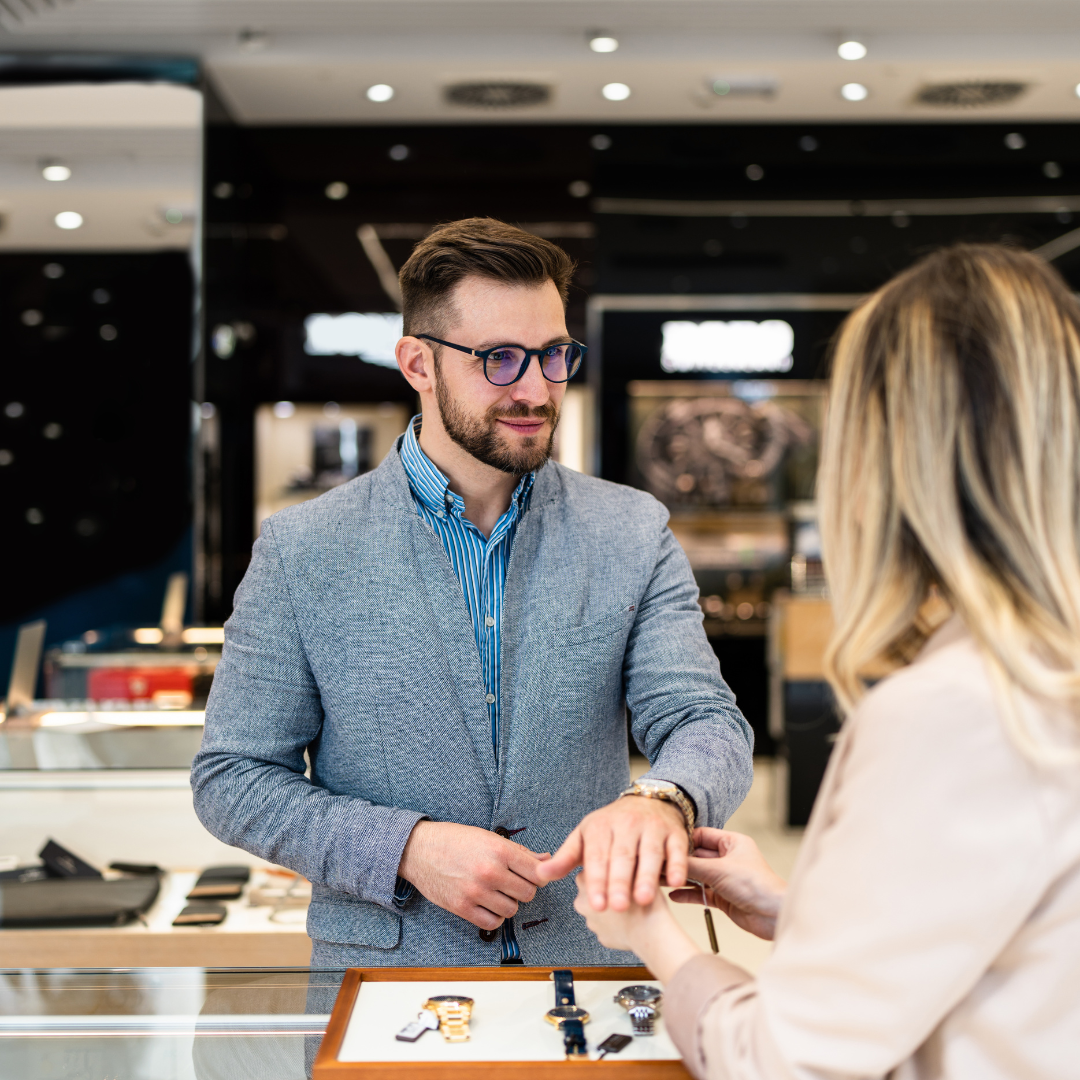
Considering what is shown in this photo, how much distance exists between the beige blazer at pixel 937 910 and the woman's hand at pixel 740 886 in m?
0.34

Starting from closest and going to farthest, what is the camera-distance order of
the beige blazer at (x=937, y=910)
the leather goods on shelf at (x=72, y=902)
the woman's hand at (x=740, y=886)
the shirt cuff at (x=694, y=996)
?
the beige blazer at (x=937, y=910), the shirt cuff at (x=694, y=996), the woman's hand at (x=740, y=886), the leather goods on shelf at (x=72, y=902)

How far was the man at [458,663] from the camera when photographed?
57.2 inches

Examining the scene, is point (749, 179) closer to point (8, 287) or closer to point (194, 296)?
point (194, 296)

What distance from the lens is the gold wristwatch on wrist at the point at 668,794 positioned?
1248 millimetres

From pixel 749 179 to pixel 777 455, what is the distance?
66.1 inches

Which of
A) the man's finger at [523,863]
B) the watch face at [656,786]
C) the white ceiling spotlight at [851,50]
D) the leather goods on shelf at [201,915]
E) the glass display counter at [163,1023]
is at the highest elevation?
the white ceiling spotlight at [851,50]

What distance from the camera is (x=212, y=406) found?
5551mm

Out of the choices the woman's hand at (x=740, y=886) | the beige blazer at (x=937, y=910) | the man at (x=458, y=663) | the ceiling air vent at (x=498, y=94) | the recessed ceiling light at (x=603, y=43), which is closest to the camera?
the beige blazer at (x=937, y=910)

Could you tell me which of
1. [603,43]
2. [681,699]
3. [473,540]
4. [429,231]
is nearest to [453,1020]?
[681,699]

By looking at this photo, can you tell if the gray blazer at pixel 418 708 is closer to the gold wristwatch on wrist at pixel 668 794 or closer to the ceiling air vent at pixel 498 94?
the gold wristwatch on wrist at pixel 668 794

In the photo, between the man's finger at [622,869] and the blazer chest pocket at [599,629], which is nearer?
the man's finger at [622,869]

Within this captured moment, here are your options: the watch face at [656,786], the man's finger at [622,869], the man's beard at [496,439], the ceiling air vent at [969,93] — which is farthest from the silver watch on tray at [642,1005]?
the ceiling air vent at [969,93]

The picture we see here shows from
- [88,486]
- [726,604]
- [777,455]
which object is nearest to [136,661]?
[88,486]

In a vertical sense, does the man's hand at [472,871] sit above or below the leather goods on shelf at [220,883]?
above
